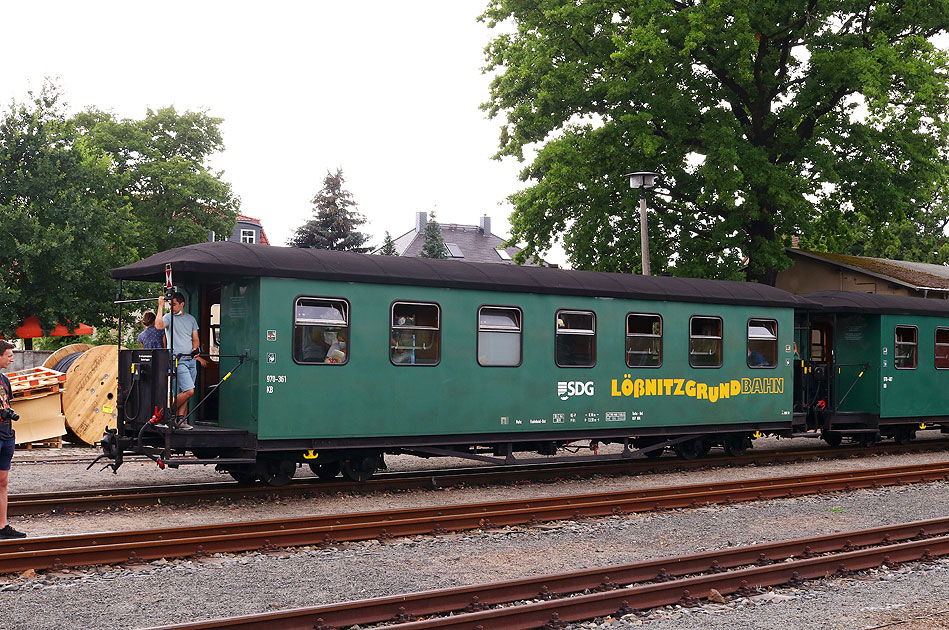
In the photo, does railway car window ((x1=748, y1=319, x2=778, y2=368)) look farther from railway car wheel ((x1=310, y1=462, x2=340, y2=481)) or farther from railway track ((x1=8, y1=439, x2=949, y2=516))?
railway car wheel ((x1=310, y1=462, x2=340, y2=481))

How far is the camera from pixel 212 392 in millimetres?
11469

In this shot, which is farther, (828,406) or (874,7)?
(874,7)

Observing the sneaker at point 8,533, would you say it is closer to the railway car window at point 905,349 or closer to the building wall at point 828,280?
the railway car window at point 905,349

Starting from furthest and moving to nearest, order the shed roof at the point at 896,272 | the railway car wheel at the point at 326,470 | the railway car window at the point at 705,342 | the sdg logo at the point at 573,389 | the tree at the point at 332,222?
the tree at the point at 332,222 < the shed roof at the point at 896,272 < the railway car window at the point at 705,342 < the sdg logo at the point at 573,389 < the railway car wheel at the point at 326,470

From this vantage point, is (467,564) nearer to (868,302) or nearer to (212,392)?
(212,392)

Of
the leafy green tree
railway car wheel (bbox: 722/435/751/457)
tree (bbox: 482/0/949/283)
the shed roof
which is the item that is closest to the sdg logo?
railway car wheel (bbox: 722/435/751/457)

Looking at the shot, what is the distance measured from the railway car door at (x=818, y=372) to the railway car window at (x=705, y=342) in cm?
346

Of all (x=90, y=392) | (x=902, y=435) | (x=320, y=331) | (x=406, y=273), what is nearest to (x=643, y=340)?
(x=406, y=273)

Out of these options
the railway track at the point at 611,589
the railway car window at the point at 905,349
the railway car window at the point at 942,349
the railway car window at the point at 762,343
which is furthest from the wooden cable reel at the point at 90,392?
the railway car window at the point at 942,349

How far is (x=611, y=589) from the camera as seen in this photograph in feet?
24.0

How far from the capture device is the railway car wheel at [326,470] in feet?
42.3

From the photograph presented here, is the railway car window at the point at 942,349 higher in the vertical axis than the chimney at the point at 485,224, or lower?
lower

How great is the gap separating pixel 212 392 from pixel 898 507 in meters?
8.58

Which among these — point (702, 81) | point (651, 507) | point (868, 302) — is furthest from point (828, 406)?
point (702, 81)
